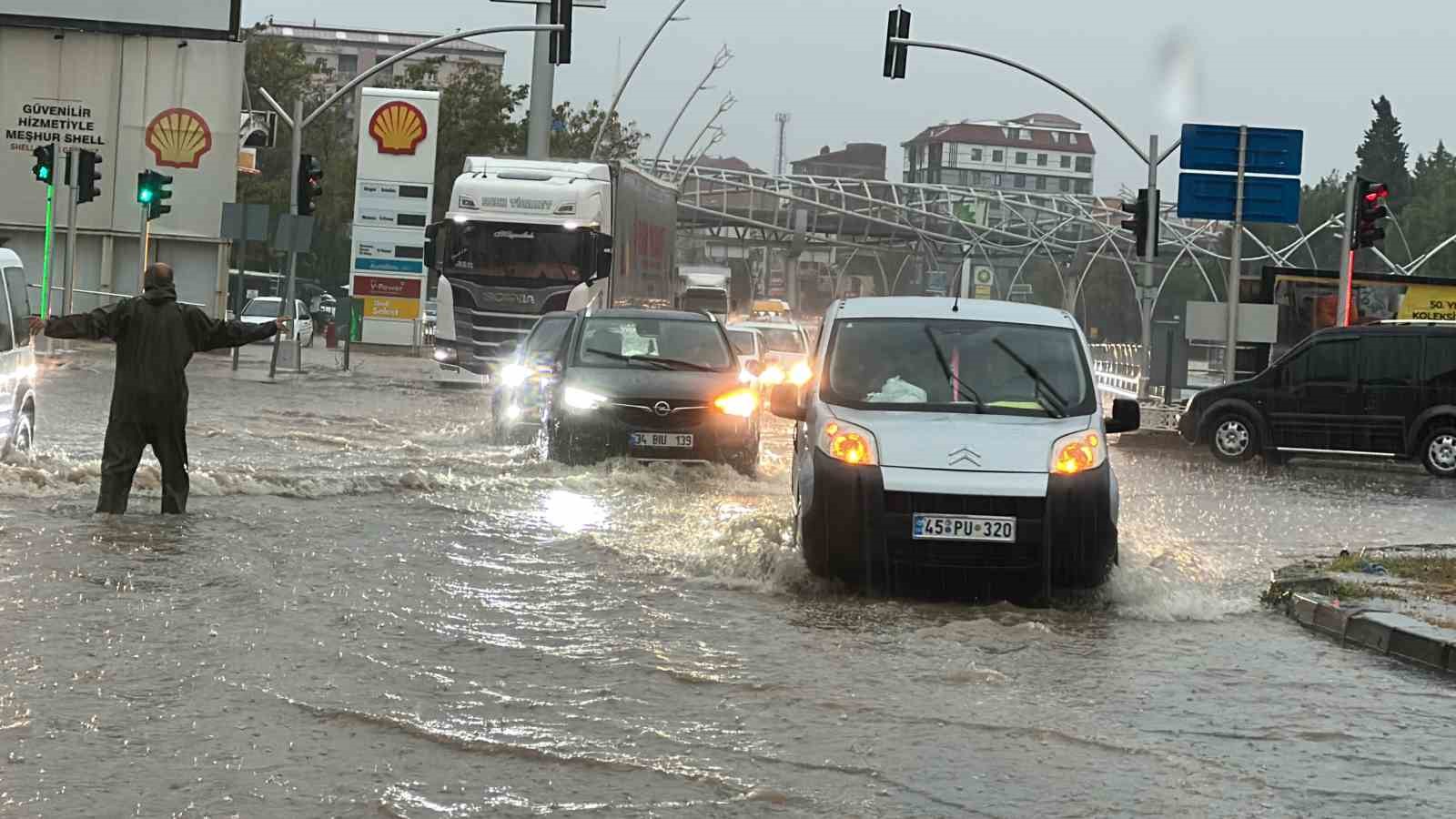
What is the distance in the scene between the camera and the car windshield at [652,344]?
18.6m

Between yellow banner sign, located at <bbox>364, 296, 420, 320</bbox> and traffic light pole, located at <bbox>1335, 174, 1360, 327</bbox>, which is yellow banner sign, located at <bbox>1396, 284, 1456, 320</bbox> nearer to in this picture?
traffic light pole, located at <bbox>1335, 174, 1360, 327</bbox>

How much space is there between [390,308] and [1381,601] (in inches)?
1669

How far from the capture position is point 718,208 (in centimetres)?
14550

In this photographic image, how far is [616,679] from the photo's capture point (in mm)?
8281

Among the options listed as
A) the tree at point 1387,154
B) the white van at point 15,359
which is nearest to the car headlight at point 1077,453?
the white van at point 15,359

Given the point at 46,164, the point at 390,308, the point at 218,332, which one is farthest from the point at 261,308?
the point at 218,332

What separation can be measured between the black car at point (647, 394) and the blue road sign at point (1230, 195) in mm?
17374

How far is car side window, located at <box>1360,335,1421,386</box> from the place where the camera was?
24.9m

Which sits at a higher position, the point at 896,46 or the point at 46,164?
the point at 896,46

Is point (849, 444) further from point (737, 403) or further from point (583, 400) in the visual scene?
point (737, 403)

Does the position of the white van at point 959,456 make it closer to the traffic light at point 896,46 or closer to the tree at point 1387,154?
the traffic light at point 896,46

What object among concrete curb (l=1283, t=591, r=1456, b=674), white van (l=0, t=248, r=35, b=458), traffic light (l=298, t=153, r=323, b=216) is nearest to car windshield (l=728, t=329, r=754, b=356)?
traffic light (l=298, t=153, r=323, b=216)

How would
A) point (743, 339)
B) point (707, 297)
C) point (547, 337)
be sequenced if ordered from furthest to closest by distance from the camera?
point (707, 297), point (743, 339), point (547, 337)

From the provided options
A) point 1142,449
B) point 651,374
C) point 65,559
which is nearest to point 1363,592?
point 65,559
